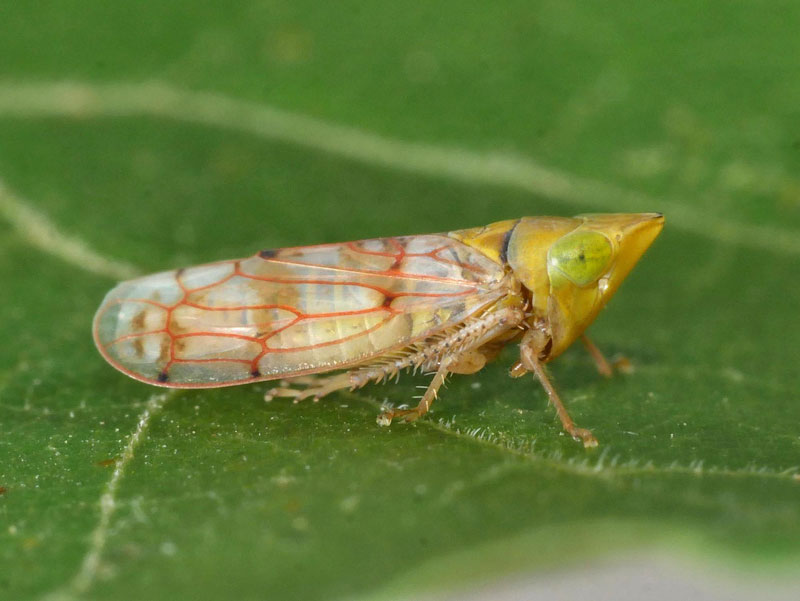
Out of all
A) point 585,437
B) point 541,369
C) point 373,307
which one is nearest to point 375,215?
point 373,307

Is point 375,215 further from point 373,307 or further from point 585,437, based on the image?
point 585,437

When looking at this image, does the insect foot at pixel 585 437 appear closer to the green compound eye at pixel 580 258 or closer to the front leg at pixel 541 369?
the front leg at pixel 541 369

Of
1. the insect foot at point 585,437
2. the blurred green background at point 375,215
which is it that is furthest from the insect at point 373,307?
the insect foot at point 585,437

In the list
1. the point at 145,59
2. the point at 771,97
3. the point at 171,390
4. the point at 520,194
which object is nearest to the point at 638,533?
the point at 171,390

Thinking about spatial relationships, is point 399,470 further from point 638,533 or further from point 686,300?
point 686,300

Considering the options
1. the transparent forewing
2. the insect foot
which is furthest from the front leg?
the transparent forewing
